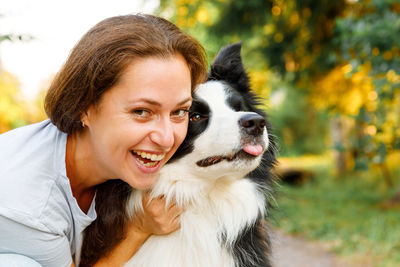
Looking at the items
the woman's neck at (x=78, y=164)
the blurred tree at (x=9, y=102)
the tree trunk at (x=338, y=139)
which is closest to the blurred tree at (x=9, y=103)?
the blurred tree at (x=9, y=102)

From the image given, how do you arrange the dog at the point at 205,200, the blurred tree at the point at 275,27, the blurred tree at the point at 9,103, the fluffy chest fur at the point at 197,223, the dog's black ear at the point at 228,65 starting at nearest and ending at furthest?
the dog at the point at 205,200 < the fluffy chest fur at the point at 197,223 < the dog's black ear at the point at 228,65 < the blurred tree at the point at 9,103 < the blurred tree at the point at 275,27

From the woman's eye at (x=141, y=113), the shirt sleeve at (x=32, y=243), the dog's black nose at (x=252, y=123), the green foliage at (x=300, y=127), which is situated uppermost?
the woman's eye at (x=141, y=113)

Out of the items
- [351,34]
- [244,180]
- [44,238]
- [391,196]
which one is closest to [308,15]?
[351,34]

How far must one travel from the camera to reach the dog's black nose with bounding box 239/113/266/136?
6.35ft

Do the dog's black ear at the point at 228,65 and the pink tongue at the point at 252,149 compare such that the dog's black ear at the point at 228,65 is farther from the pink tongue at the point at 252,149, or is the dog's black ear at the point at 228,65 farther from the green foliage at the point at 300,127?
the green foliage at the point at 300,127

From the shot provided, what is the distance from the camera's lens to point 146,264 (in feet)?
7.13

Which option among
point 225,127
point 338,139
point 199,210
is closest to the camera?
point 225,127

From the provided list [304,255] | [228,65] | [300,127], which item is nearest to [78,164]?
[228,65]

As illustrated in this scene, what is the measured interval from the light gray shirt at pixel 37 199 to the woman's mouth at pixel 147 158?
0.34 m

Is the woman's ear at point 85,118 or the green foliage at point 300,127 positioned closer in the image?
the woman's ear at point 85,118

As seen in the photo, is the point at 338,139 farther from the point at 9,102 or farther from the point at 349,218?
the point at 9,102

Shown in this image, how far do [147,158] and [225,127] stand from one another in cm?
44

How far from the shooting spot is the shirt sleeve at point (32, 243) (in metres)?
1.64

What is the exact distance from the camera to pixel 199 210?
7.34 feet
